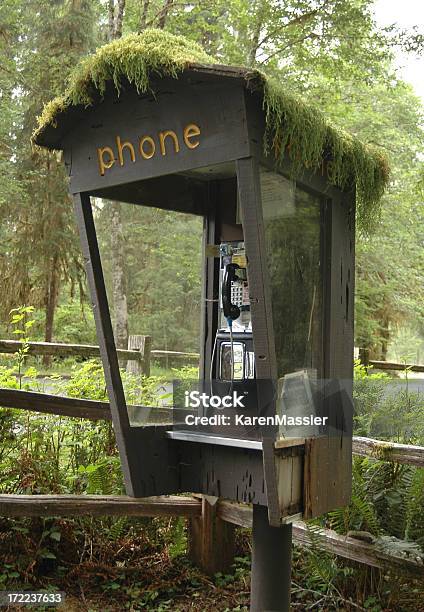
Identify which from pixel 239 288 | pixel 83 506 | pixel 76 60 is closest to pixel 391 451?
pixel 239 288

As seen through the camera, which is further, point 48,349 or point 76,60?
point 76,60

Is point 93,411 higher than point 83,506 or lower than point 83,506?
higher

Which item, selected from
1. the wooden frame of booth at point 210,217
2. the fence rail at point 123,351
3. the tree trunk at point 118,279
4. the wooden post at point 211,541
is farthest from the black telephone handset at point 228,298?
the wooden post at point 211,541

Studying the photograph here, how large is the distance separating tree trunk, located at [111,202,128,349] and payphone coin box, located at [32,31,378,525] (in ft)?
0.32

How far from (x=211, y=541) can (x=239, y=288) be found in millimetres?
1908

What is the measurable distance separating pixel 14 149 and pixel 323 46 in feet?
18.7

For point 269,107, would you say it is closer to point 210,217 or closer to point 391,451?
point 210,217

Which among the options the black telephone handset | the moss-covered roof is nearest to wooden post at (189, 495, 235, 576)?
the black telephone handset

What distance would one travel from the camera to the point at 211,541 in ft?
15.4

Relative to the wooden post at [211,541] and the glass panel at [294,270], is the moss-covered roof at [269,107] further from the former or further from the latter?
the wooden post at [211,541]

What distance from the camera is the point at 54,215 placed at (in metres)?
12.2

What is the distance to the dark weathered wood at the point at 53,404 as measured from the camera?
172 inches

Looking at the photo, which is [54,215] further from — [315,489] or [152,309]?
[315,489]

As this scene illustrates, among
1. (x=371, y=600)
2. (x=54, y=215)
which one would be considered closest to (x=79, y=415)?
(x=371, y=600)
